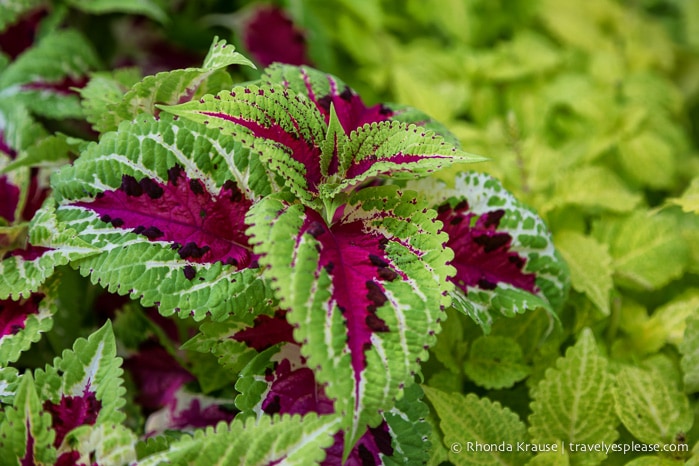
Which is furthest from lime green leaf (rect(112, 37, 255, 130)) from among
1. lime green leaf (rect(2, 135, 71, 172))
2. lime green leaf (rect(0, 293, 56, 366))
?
lime green leaf (rect(0, 293, 56, 366))

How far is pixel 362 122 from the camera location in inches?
33.9

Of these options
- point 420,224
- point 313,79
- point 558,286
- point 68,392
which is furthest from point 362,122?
point 68,392

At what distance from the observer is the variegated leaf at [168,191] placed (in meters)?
0.75

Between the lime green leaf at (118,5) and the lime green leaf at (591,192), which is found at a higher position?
the lime green leaf at (118,5)

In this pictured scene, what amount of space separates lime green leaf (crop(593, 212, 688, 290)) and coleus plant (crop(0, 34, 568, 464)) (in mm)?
257

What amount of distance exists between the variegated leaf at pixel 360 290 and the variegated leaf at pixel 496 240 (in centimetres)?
12

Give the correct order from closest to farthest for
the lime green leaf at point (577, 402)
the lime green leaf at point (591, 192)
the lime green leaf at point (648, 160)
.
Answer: the lime green leaf at point (577, 402)
the lime green leaf at point (591, 192)
the lime green leaf at point (648, 160)

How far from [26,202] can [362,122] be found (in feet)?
1.62

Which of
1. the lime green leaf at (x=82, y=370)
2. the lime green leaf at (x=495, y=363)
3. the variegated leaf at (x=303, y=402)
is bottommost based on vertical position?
the lime green leaf at (x=495, y=363)

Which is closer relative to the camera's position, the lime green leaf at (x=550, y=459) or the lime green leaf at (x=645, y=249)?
the lime green leaf at (x=550, y=459)

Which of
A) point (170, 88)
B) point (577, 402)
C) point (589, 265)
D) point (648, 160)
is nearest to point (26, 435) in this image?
point (170, 88)

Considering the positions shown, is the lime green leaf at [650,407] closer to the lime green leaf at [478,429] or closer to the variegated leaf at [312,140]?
the lime green leaf at [478,429]

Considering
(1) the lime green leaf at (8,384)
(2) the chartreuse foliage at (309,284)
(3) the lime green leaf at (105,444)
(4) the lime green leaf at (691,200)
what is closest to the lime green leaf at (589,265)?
(2) the chartreuse foliage at (309,284)

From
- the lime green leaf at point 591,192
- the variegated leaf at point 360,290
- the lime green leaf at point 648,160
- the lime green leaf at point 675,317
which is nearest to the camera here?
the variegated leaf at point 360,290
